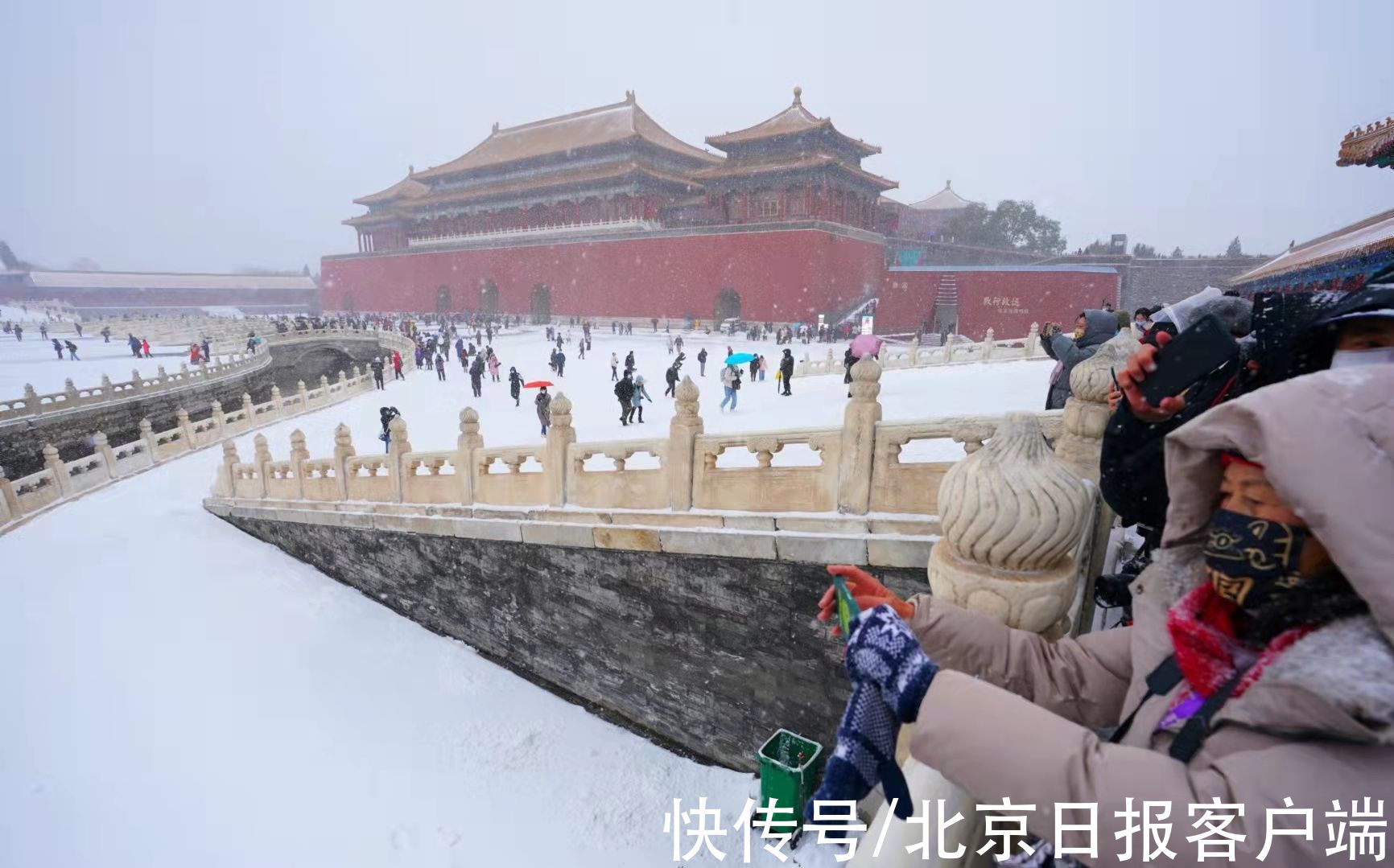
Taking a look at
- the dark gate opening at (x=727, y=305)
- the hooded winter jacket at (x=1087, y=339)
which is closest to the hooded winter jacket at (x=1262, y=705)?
the hooded winter jacket at (x=1087, y=339)

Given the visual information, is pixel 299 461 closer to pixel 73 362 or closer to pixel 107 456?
pixel 107 456

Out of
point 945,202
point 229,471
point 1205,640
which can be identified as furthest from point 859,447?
point 945,202

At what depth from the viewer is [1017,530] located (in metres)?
2.18

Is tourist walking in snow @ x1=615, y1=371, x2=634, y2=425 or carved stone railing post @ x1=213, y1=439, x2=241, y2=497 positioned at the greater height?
tourist walking in snow @ x1=615, y1=371, x2=634, y2=425

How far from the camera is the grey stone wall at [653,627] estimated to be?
5234 millimetres

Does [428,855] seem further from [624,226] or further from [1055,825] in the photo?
[624,226]

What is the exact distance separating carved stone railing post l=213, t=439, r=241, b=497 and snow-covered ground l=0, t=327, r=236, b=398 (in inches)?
691

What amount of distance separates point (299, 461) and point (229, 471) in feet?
8.21

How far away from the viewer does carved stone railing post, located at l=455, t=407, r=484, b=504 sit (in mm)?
6715

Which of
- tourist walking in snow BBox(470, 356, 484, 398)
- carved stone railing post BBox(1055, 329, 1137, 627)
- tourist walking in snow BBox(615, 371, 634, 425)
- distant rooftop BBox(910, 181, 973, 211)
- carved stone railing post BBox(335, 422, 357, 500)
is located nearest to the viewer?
carved stone railing post BBox(1055, 329, 1137, 627)

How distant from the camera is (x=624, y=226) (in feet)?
107

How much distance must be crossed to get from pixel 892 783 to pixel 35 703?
892cm

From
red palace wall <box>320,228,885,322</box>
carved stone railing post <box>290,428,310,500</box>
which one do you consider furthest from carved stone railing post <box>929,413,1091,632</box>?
red palace wall <box>320,228,885,322</box>

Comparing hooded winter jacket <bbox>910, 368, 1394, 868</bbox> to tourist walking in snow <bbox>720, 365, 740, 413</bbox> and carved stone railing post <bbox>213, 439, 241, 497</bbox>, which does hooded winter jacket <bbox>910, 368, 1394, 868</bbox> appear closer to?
tourist walking in snow <bbox>720, 365, 740, 413</bbox>
